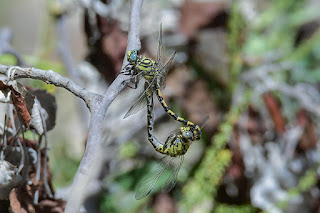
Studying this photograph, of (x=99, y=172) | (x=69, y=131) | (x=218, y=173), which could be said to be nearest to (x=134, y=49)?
(x=218, y=173)

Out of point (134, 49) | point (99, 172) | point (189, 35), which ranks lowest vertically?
point (134, 49)

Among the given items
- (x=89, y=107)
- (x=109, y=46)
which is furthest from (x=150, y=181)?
(x=109, y=46)

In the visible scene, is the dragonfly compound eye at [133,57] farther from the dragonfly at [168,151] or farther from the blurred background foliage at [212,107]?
the blurred background foliage at [212,107]

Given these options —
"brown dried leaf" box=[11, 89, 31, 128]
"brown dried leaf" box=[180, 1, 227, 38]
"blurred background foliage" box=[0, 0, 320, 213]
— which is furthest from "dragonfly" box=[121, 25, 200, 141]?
"brown dried leaf" box=[180, 1, 227, 38]

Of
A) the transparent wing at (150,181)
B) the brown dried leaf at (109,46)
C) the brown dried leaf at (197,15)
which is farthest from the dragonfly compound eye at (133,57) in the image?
the brown dried leaf at (197,15)

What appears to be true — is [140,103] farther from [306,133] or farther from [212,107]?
[306,133]

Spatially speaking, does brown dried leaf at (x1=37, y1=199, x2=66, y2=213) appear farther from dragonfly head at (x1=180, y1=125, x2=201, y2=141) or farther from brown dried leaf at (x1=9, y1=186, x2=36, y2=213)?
dragonfly head at (x1=180, y1=125, x2=201, y2=141)

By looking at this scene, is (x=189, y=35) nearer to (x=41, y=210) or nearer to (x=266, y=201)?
(x=266, y=201)
